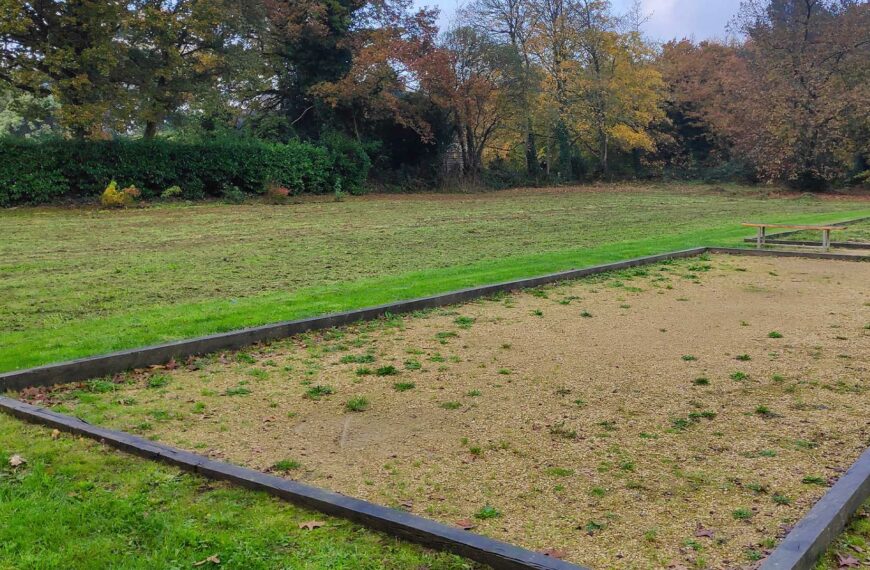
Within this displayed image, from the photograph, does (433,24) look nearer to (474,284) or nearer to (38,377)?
(474,284)

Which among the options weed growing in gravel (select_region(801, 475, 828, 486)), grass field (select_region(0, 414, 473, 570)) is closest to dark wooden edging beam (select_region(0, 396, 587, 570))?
grass field (select_region(0, 414, 473, 570))

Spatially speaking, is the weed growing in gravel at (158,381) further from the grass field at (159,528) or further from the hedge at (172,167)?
the hedge at (172,167)

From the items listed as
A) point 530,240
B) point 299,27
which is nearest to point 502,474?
point 530,240

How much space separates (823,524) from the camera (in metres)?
A: 2.68

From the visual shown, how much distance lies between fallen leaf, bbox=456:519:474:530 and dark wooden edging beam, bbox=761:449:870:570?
1079mm

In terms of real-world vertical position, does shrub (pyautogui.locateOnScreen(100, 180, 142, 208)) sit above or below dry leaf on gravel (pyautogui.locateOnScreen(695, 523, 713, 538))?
above

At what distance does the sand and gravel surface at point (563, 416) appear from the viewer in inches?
117

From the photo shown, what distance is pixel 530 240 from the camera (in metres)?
13.9

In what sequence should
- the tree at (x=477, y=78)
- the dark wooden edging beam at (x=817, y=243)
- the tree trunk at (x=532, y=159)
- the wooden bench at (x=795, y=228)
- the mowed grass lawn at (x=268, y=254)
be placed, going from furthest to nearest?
1. the tree trunk at (x=532, y=159)
2. the tree at (x=477, y=78)
3. the dark wooden edging beam at (x=817, y=243)
4. the wooden bench at (x=795, y=228)
5. the mowed grass lawn at (x=268, y=254)

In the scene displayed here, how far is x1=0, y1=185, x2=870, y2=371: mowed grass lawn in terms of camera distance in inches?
262

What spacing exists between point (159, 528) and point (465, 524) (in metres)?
1.22

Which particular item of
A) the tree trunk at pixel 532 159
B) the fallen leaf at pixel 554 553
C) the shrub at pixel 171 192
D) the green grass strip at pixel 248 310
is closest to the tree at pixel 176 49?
the shrub at pixel 171 192

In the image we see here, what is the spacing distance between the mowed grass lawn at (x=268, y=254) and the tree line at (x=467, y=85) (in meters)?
5.27

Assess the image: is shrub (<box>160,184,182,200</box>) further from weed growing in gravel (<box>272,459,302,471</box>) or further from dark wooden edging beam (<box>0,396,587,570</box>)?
weed growing in gravel (<box>272,459,302,471</box>)
